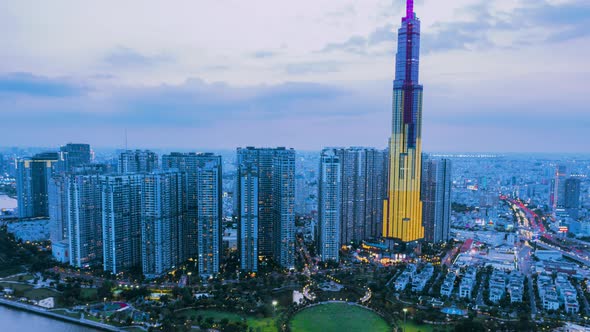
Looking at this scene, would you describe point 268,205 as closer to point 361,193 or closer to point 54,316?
point 361,193

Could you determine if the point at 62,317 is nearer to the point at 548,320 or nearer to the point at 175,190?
the point at 175,190

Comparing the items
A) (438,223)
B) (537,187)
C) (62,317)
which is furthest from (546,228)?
(62,317)

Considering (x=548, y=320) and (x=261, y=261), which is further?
(x=261, y=261)

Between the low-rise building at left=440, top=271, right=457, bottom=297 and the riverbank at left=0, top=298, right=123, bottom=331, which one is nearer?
the riverbank at left=0, top=298, right=123, bottom=331

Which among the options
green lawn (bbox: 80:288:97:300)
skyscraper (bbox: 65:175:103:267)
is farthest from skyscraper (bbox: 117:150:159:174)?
green lawn (bbox: 80:288:97:300)

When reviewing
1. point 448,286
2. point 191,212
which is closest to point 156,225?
point 191,212

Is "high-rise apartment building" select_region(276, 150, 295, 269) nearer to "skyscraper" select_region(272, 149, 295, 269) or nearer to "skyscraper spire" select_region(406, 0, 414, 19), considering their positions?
"skyscraper" select_region(272, 149, 295, 269)
